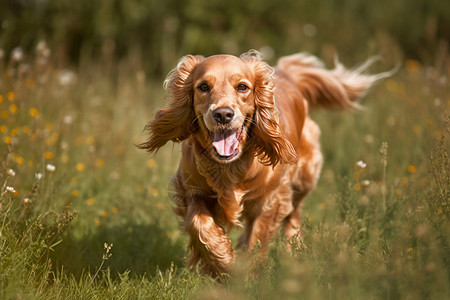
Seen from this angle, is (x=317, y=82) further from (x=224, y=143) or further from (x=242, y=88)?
(x=224, y=143)

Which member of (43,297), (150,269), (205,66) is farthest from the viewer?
(150,269)

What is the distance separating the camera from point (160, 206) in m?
4.38

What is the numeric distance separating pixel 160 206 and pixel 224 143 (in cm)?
152

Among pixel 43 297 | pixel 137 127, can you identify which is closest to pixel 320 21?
pixel 137 127

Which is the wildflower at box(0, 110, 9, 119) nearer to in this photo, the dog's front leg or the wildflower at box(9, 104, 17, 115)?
the wildflower at box(9, 104, 17, 115)

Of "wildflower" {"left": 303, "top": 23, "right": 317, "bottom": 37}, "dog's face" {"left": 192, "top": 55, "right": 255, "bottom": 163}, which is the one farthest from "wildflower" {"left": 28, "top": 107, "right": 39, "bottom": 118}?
"wildflower" {"left": 303, "top": 23, "right": 317, "bottom": 37}

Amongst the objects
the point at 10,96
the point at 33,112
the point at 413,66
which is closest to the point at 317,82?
the point at 33,112

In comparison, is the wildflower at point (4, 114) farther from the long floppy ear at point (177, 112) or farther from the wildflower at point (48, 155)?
the long floppy ear at point (177, 112)

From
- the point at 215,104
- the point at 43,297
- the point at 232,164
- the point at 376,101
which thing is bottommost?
the point at 376,101

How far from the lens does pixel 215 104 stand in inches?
116

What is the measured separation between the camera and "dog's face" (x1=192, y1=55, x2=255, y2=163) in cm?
294

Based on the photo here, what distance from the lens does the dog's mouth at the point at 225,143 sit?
3.00 metres

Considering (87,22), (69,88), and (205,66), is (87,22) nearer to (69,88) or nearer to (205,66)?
(69,88)

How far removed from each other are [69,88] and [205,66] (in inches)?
128
